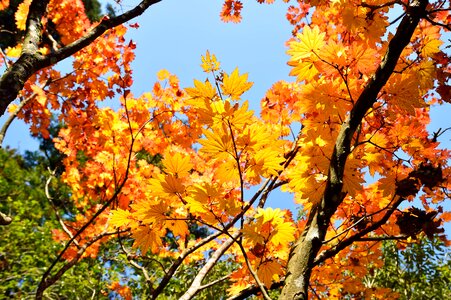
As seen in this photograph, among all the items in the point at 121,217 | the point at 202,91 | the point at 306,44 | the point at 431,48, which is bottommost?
the point at 121,217

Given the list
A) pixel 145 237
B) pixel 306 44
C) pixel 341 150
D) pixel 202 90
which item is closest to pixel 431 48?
pixel 306 44

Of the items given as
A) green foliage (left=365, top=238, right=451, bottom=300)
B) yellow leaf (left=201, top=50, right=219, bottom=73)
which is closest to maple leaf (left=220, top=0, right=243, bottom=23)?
yellow leaf (left=201, top=50, right=219, bottom=73)

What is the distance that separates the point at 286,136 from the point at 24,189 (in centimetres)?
1566

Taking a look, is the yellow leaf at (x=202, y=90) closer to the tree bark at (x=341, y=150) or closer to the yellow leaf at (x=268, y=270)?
the tree bark at (x=341, y=150)

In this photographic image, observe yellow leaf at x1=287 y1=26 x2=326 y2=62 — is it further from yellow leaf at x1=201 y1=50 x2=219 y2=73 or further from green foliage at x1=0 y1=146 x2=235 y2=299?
green foliage at x1=0 y1=146 x2=235 y2=299

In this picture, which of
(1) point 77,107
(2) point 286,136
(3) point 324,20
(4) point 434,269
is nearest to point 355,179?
(2) point 286,136

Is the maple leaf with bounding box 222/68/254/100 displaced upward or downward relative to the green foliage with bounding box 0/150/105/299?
downward

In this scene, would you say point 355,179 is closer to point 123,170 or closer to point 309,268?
point 309,268

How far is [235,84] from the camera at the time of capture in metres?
1.33

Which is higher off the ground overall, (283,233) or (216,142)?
(216,142)

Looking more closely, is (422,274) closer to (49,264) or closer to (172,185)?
(172,185)

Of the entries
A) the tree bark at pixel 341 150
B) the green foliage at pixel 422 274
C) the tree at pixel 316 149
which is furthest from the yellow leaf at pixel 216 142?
the green foliage at pixel 422 274

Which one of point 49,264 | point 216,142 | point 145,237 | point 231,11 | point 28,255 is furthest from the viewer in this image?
point 49,264

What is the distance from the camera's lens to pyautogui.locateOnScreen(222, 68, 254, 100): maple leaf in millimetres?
1313
